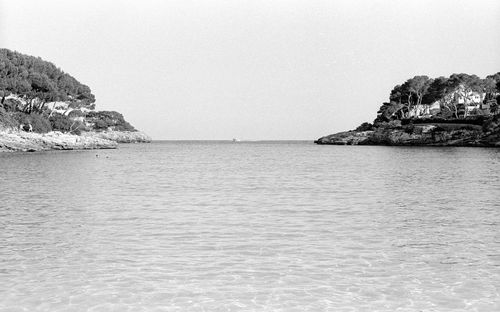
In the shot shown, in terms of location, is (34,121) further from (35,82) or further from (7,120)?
(7,120)

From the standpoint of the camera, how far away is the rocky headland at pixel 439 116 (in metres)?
116

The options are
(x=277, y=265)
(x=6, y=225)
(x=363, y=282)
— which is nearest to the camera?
(x=363, y=282)

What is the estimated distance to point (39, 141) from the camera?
95938 mm

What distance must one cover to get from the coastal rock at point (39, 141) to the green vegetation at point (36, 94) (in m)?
1.48

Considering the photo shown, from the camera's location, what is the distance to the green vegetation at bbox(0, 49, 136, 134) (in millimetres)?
91188

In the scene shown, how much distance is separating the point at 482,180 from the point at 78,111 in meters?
95.0

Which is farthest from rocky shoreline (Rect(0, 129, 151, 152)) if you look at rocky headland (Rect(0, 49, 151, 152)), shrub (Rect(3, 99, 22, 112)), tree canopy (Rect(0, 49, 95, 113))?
shrub (Rect(3, 99, 22, 112))

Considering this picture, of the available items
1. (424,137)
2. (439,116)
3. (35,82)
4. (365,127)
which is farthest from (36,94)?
(365,127)

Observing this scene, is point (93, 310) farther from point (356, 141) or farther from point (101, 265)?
point (356, 141)

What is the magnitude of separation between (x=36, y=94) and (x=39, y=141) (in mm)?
8012

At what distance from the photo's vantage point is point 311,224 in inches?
687

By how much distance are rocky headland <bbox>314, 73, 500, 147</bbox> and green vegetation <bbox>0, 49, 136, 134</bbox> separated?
69840 mm

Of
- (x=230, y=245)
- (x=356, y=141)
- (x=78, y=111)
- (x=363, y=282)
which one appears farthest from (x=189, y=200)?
(x=356, y=141)

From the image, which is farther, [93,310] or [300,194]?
[300,194]
